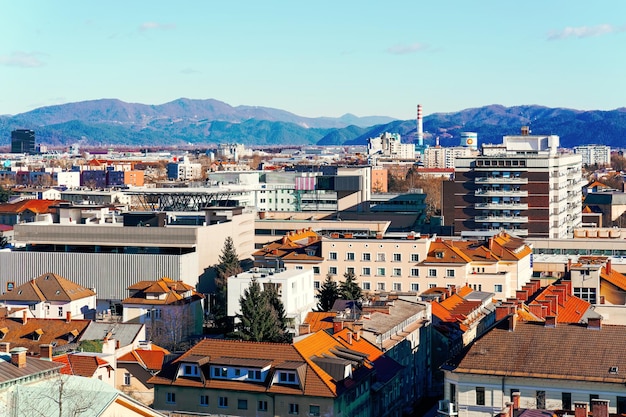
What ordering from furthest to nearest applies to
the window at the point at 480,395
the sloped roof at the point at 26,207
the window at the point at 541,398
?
the sloped roof at the point at 26,207 → the window at the point at 480,395 → the window at the point at 541,398

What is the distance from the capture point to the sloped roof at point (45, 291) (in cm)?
6303

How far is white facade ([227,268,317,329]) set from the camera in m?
61.1

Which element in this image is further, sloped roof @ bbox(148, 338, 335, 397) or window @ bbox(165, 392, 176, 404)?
window @ bbox(165, 392, 176, 404)

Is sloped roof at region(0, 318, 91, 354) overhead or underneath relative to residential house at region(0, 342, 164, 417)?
underneath

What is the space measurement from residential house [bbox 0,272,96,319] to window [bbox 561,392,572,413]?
1327 inches

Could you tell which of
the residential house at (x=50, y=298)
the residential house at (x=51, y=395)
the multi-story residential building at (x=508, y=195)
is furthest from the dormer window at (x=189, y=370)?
the multi-story residential building at (x=508, y=195)

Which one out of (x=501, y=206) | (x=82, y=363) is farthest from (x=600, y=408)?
(x=501, y=206)

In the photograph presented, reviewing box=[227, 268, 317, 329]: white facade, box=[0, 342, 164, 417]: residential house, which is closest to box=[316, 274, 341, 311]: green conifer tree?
box=[227, 268, 317, 329]: white facade

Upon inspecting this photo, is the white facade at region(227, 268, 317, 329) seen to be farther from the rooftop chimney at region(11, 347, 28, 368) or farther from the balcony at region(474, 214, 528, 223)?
the balcony at region(474, 214, 528, 223)

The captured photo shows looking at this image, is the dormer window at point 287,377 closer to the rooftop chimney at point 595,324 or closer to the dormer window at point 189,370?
the dormer window at point 189,370

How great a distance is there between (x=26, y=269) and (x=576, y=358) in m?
45.5

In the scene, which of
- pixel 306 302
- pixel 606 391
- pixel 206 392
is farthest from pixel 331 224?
pixel 606 391

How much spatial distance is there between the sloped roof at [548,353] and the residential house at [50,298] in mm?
31243

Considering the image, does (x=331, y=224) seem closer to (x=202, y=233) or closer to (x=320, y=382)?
(x=202, y=233)
